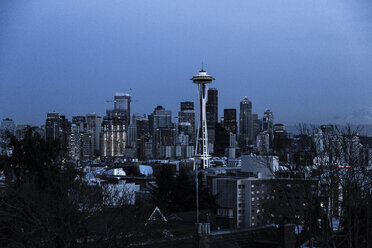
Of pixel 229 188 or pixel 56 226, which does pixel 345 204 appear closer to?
pixel 56 226

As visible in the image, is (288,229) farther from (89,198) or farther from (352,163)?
(89,198)

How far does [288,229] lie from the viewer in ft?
55.1

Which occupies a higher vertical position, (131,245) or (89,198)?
(89,198)

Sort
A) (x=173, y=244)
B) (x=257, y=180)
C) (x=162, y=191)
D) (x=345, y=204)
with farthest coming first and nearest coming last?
(x=257, y=180) → (x=162, y=191) → (x=173, y=244) → (x=345, y=204)

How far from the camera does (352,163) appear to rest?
47.4 feet

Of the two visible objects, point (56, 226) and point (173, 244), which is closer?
point (56, 226)

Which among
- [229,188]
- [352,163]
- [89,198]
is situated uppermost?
[352,163]

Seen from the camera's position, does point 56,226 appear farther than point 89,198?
No

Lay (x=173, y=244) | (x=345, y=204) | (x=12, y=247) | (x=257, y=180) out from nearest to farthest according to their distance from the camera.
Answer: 1. (x=345, y=204)
2. (x=12, y=247)
3. (x=173, y=244)
4. (x=257, y=180)

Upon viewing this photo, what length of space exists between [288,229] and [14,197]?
933 centimetres

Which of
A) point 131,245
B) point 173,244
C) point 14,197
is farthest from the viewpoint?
point 14,197

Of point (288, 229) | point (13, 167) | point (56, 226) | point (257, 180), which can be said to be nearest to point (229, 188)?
point (257, 180)

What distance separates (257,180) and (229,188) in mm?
3226

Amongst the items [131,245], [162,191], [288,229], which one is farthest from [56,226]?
[162,191]
